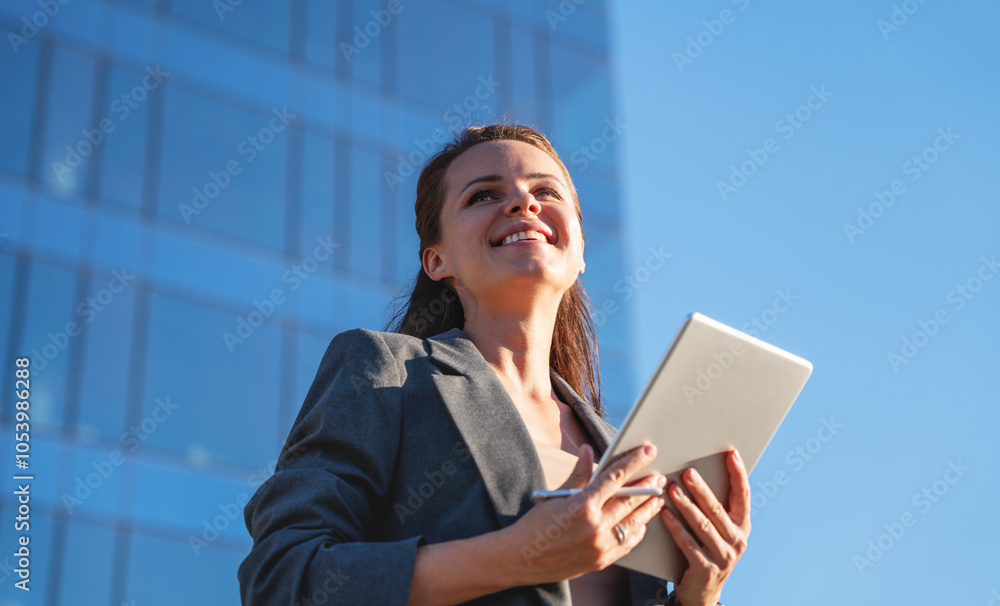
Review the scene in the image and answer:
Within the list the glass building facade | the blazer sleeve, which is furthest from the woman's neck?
the glass building facade

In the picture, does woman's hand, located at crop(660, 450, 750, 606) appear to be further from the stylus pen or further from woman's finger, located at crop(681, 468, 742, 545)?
the stylus pen

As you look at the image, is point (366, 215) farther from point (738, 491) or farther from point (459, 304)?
point (738, 491)

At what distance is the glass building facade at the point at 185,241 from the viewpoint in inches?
419

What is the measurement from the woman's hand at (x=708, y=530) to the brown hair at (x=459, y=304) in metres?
1.01

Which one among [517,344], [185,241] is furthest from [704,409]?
[185,241]

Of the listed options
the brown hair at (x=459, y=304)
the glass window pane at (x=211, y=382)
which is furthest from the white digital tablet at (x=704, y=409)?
the glass window pane at (x=211, y=382)

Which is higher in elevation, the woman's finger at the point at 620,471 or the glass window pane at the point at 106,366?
the glass window pane at the point at 106,366

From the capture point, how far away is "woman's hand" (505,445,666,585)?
1746 mm

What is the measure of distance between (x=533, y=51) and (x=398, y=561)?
14.7 meters

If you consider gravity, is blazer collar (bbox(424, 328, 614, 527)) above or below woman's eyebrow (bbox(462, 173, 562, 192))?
below

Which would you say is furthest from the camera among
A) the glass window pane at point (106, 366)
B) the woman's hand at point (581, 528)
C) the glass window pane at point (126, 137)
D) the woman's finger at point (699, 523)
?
the glass window pane at point (126, 137)

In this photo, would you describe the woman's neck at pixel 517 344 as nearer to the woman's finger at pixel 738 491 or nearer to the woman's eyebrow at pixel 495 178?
the woman's eyebrow at pixel 495 178

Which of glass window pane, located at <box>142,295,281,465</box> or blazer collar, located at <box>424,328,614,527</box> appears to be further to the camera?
glass window pane, located at <box>142,295,281,465</box>

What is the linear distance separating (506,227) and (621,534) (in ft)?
3.60
